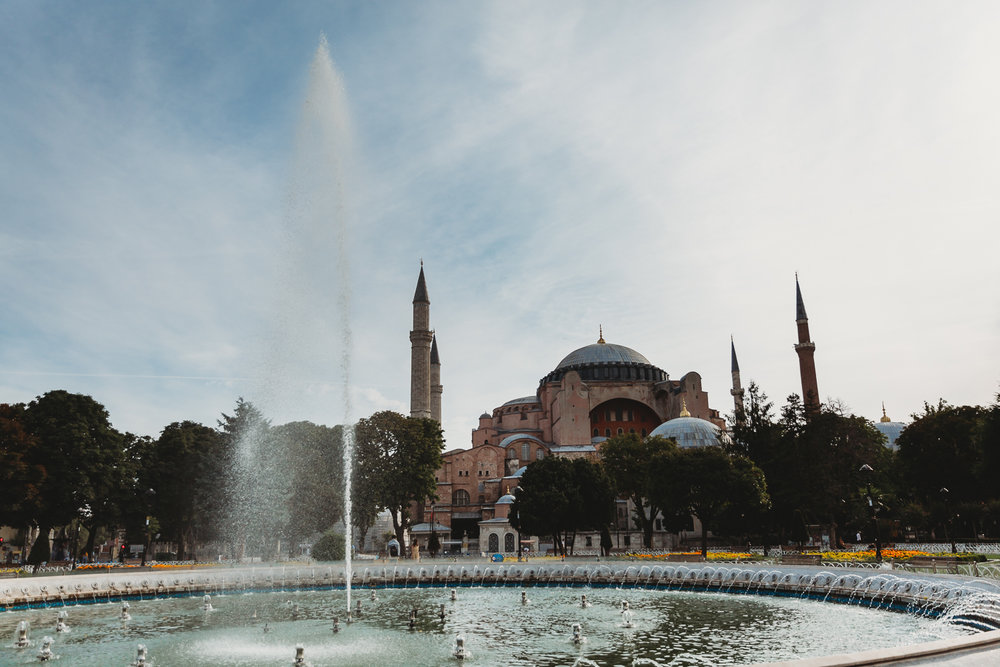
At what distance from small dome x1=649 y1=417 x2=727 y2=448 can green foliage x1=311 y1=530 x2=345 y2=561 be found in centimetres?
2289

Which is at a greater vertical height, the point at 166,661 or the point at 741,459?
the point at 741,459

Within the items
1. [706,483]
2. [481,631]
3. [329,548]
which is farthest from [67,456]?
[706,483]

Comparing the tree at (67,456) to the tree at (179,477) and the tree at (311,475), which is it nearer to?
the tree at (179,477)

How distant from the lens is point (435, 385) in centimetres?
6431

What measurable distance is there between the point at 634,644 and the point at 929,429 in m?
36.3

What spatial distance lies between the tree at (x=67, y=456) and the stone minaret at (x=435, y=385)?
31.4 meters

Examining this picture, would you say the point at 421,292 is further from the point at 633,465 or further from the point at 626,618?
the point at 626,618

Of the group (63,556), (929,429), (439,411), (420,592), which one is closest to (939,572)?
(420,592)

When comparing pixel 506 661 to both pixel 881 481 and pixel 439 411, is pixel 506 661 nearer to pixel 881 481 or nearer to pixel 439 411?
pixel 881 481

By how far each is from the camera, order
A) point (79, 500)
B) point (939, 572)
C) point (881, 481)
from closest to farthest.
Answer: point (939, 572) → point (79, 500) → point (881, 481)

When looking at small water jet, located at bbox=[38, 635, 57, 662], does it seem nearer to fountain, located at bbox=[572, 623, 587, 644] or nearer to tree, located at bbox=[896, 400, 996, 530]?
fountain, located at bbox=[572, 623, 587, 644]

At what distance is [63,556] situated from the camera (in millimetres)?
38500

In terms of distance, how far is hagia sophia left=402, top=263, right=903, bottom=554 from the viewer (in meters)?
47.8

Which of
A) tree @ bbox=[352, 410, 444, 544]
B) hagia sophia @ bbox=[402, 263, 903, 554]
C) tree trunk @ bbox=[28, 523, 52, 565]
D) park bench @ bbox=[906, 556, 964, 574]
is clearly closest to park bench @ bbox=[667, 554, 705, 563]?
park bench @ bbox=[906, 556, 964, 574]
